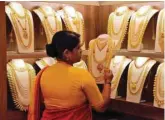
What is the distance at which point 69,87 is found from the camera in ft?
6.04

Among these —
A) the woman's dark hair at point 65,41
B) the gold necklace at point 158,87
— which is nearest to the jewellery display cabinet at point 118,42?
the gold necklace at point 158,87

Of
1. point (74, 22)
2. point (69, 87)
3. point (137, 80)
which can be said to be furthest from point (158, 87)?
point (69, 87)

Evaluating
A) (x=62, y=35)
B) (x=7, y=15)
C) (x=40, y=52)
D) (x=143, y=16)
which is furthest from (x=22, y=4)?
(x=62, y=35)

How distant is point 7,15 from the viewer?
9.09ft

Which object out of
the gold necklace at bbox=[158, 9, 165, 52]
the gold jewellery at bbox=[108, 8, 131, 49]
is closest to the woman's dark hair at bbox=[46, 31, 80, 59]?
the gold necklace at bbox=[158, 9, 165, 52]

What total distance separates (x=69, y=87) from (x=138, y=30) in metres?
1.16

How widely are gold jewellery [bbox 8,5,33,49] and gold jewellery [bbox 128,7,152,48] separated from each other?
0.79 m

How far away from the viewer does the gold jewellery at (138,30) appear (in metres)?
2.79

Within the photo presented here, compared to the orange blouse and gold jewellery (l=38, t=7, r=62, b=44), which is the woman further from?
gold jewellery (l=38, t=7, r=62, b=44)

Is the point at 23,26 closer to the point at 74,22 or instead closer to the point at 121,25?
the point at 74,22

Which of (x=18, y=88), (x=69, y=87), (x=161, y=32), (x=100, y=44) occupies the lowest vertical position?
(x=18, y=88)

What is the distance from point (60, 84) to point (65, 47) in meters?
0.19

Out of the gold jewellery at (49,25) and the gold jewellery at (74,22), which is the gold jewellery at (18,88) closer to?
the gold jewellery at (49,25)

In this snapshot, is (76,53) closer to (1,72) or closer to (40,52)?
(1,72)
